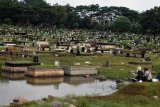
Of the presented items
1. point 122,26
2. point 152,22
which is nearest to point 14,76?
point 152,22

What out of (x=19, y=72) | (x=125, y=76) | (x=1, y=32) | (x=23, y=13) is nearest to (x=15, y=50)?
(x=19, y=72)

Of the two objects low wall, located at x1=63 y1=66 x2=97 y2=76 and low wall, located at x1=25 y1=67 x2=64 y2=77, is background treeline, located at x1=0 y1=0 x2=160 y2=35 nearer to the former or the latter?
low wall, located at x1=63 y1=66 x2=97 y2=76

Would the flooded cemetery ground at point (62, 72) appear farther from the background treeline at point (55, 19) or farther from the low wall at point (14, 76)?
the background treeline at point (55, 19)

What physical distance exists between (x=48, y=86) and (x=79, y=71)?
7100mm

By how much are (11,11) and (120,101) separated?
80.1 m

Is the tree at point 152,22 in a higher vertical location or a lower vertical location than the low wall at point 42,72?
higher

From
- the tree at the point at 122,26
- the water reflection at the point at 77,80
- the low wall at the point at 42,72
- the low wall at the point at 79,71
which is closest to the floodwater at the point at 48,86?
the water reflection at the point at 77,80

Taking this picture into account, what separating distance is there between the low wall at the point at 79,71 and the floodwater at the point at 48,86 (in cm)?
72

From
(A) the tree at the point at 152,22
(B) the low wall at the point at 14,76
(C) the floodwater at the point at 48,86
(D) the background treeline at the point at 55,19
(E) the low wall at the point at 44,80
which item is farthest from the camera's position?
(D) the background treeline at the point at 55,19

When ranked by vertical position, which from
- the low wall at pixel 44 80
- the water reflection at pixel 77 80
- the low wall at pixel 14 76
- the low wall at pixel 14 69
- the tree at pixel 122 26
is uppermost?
the tree at pixel 122 26

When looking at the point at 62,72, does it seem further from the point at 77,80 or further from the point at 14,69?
the point at 14,69

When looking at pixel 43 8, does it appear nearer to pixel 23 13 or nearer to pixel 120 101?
pixel 23 13

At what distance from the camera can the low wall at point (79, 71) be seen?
123ft

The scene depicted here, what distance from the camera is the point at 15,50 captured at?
47719 millimetres
